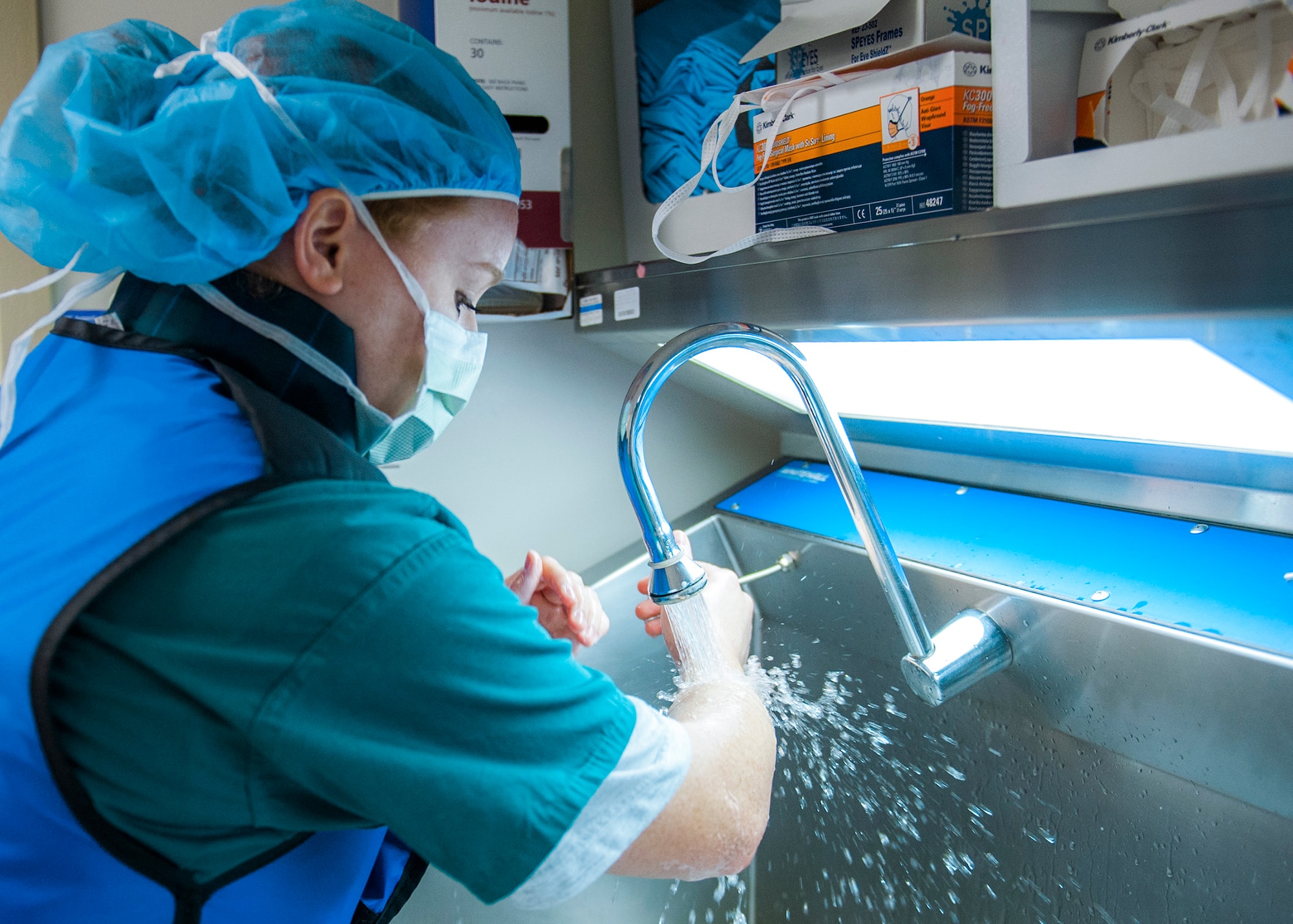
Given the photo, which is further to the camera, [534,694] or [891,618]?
[891,618]

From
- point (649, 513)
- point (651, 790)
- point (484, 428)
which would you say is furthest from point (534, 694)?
point (484, 428)

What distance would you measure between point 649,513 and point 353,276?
14.3 inches

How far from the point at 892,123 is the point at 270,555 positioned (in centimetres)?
68

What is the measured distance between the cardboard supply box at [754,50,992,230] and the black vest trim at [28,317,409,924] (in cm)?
55

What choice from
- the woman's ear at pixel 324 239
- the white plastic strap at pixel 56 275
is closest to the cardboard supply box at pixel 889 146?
the woman's ear at pixel 324 239

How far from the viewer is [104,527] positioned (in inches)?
Result: 22.6

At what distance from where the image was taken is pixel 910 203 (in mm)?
817

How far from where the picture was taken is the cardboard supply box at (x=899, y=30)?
0.86 metres

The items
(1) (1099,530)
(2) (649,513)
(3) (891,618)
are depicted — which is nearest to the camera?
(2) (649,513)

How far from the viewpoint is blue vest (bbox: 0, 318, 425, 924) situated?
562 millimetres

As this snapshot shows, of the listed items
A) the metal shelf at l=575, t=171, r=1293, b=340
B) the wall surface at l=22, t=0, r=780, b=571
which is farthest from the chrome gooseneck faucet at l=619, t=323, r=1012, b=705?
the wall surface at l=22, t=0, r=780, b=571

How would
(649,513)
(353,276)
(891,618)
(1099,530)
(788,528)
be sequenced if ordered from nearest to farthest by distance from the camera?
1. (353,276)
2. (649,513)
3. (1099,530)
4. (891,618)
5. (788,528)

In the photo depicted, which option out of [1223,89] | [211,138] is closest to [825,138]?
[1223,89]

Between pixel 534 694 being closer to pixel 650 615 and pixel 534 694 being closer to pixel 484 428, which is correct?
pixel 650 615
